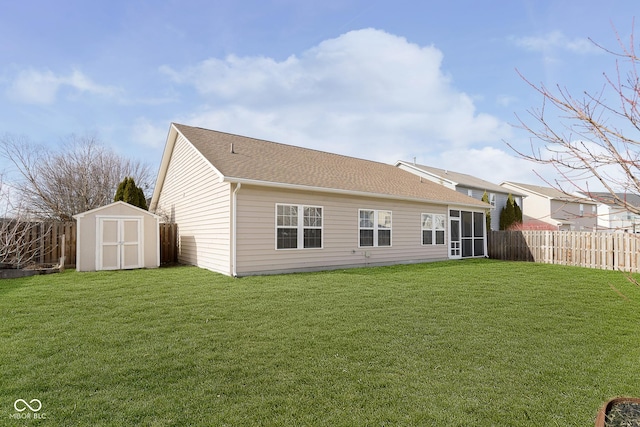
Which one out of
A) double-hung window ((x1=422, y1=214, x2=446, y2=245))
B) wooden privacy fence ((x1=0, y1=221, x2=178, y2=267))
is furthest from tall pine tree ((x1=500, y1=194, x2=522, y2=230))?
wooden privacy fence ((x1=0, y1=221, x2=178, y2=267))

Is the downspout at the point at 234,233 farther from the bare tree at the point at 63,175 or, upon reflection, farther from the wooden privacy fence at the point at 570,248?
the bare tree at the point at 63,175

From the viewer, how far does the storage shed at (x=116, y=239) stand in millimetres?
10016

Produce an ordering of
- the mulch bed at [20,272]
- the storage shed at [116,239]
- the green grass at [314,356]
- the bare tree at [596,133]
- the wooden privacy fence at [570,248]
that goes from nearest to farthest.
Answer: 1. the bare tree at [596,133]
2. the green grass at [314,356]
3. the mulch bed at [20,272]
4. the storage shed at [116,239]
5. the wooden privacy fence at [570,248]

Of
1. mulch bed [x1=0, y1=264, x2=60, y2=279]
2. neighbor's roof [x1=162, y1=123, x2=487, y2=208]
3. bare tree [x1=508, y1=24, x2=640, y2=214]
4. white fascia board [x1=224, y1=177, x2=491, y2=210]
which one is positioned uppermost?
neighbor's roof [x1=162, y1=123, x2=487, y2=208]

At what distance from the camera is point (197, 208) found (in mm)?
11609

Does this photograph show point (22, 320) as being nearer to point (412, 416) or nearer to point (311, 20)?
point (412, 416)

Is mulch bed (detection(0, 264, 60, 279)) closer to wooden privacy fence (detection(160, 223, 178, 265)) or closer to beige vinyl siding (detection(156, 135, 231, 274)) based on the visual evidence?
wooden privacy fence (detection(160, 223, 178, 265))

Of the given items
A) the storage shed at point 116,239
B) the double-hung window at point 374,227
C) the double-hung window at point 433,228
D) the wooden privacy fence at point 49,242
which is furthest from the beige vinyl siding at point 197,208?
the double-hung window at point 433,228

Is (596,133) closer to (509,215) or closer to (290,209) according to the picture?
(290,209)

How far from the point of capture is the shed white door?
10.3 metres

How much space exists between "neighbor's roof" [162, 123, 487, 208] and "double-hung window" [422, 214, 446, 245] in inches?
31.7

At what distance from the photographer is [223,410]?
8.74ft

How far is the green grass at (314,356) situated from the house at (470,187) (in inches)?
684

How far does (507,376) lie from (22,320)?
6.54 metres
